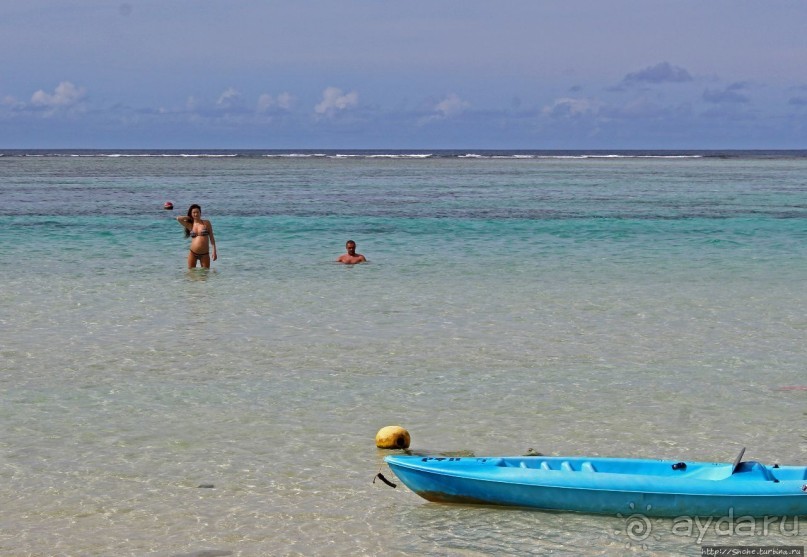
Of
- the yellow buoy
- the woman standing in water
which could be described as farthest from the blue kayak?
the woman standing in water

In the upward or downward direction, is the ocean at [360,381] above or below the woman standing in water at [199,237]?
below

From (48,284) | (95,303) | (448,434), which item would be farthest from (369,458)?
(48,284)

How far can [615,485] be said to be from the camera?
9477 millimetres

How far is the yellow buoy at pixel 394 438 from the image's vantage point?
11.6 m

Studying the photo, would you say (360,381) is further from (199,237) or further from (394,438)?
(199,237)

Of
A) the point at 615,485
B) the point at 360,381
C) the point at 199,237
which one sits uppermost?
the point at 199,237

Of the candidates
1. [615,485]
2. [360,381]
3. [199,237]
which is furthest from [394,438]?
[199,237]

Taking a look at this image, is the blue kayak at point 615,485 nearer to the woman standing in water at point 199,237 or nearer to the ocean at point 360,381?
the ocean at point 360,381

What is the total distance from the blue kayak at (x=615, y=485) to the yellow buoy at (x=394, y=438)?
1588 mm

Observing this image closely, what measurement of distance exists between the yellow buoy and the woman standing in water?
50.7ft

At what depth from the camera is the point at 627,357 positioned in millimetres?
16438

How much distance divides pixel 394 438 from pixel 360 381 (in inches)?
132

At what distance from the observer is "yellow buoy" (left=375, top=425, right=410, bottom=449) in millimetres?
11594

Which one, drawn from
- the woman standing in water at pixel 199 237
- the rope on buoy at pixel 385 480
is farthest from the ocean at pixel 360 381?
the woman standing in water at pixel 199 237
